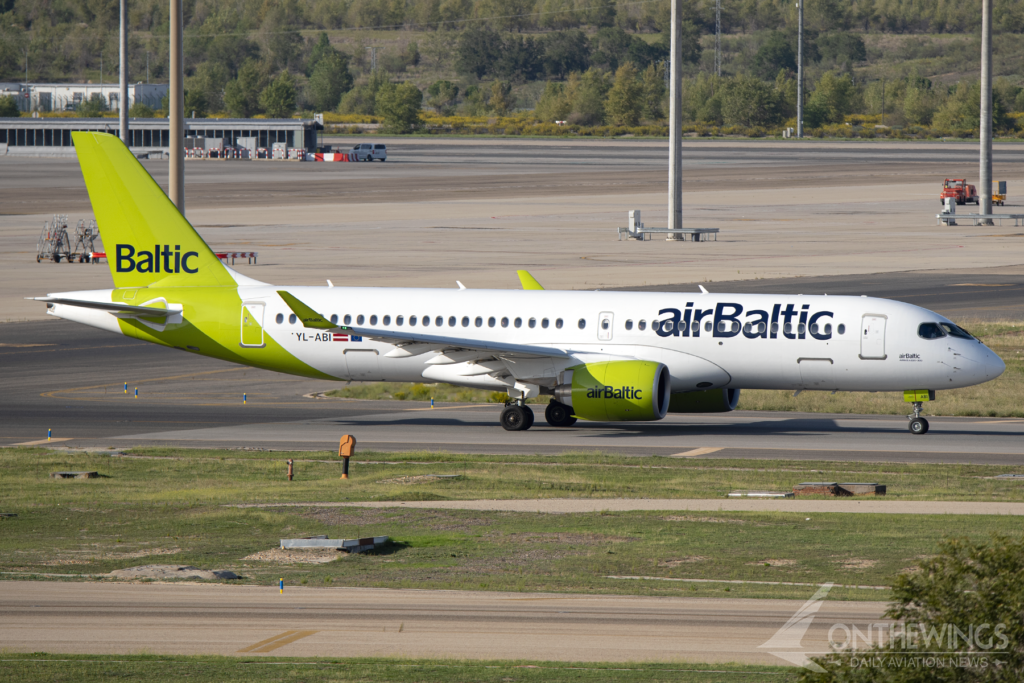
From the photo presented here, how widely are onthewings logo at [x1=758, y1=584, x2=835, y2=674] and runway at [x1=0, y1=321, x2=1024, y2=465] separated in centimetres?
1478

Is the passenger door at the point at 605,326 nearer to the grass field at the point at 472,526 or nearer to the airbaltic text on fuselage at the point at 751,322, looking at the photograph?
the airbaltic text on fuselage at the point at 751,322

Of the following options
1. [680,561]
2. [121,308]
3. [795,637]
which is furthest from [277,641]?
[121,308]

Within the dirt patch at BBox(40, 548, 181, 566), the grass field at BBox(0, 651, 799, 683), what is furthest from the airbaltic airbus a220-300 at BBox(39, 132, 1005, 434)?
the grass field at BBox(0, 651, 799, 683)

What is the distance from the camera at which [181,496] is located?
3012cm

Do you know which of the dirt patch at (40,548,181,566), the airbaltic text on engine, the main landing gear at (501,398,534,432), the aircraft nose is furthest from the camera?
the main landing gear at (501,398,534,432)

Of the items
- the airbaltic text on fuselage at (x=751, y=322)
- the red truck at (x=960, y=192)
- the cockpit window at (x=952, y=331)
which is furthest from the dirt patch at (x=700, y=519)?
the red truck at (x=960, y=192)

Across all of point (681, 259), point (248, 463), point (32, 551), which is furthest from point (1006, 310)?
point (32, 551)

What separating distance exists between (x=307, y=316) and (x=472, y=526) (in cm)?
1350

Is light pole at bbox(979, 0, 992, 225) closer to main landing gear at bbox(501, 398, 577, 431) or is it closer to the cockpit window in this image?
the cockpit window

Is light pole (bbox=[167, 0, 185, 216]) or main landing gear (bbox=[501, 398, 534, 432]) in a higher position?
light pole (bbox=[167, 0, 185, 216])

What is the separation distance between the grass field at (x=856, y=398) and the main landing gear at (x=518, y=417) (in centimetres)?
569

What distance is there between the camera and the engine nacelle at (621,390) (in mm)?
37375

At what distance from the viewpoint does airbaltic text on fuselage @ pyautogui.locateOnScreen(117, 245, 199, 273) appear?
4200 centimetres

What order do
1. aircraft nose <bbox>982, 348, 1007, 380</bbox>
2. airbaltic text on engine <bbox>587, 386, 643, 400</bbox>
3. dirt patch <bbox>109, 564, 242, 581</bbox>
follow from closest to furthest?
dirt patch <bbox>109, 564, 242, 581</bbox>, airbaltic text on engine <bbox>587, 386, 643, 400</bbox>, aircraft nose <bbox>982, 348, 1007, 380</bbox>
